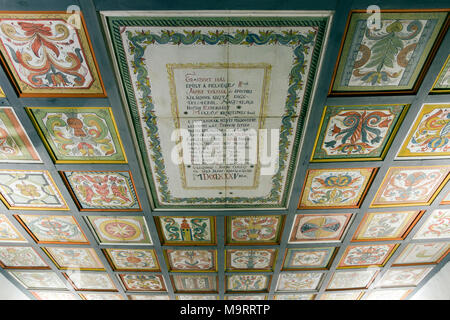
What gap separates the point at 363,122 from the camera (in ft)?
7.70

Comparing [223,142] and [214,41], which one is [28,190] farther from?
[214,41]

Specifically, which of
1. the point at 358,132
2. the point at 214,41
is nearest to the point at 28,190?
the point at 214,41

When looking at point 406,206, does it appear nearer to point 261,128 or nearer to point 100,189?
point 261,128

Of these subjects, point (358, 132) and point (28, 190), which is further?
point (28, 190)

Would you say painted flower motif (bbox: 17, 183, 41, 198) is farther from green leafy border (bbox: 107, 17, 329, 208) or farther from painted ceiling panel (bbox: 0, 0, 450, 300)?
green leafy border (bbox: 107, 17, 329, 208)

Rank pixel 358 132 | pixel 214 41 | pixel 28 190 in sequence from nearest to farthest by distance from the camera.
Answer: pixel 214 41 < pixel 358 132 < pixel 28 190

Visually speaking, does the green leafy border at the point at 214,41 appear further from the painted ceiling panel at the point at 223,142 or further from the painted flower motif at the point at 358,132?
the painted flower motif at the point at 358,132

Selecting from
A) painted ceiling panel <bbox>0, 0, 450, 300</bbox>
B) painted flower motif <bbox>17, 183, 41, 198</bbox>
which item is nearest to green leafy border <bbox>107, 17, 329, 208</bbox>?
painted ceiling panel <bbox>0, 0, 450, 300</bbox>

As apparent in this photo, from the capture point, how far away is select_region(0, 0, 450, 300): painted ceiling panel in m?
1.83

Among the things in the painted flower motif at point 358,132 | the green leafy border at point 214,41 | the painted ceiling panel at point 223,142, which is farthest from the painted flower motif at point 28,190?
the painted flower motif at point 358,132

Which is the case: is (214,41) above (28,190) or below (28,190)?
above

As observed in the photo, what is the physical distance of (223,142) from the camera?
244 centimetres

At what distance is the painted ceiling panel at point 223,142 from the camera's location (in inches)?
72.1

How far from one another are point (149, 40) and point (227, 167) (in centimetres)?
134
